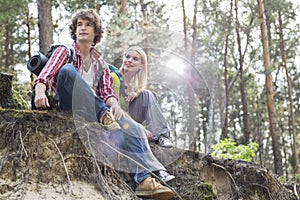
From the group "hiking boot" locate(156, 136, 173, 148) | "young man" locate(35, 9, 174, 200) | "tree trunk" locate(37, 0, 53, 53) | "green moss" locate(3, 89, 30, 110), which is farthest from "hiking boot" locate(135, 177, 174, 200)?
"tree trunk" locate(37, 0, 53, 53)

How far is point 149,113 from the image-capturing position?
3969 mm

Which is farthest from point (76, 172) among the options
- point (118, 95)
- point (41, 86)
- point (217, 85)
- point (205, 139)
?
point (217, 85)

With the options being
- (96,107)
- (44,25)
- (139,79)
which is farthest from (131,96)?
(44,25)

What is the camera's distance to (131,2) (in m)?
12.9

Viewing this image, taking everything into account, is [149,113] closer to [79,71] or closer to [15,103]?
[79,71]

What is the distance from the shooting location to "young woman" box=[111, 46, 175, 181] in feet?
13.1

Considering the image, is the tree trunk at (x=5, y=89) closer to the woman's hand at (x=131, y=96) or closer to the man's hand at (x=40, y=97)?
the man's hand at (x=40, y=97)

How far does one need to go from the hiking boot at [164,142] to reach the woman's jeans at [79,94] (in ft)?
2.80

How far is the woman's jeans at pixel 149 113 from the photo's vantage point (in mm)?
3988

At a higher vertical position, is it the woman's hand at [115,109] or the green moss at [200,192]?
the woman's hand at [115,109]

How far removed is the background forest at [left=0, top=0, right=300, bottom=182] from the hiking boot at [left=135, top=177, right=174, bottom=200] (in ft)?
2.63

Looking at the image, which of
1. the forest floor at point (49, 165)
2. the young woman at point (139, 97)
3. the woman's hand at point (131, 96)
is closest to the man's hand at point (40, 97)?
the forest floor at point (49, 165)

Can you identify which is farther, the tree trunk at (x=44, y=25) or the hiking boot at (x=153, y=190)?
the tree trunk at (x=44, y=25)

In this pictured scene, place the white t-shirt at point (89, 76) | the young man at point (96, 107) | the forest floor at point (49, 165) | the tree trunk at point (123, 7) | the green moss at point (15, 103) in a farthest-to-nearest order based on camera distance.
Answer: the tree trunk at point (123, 7)
the green moss at point (15, 103)
the white t-shirt at point (89, 76)
the young man at point (96, 107)
the forest floor at point (49, 165)
